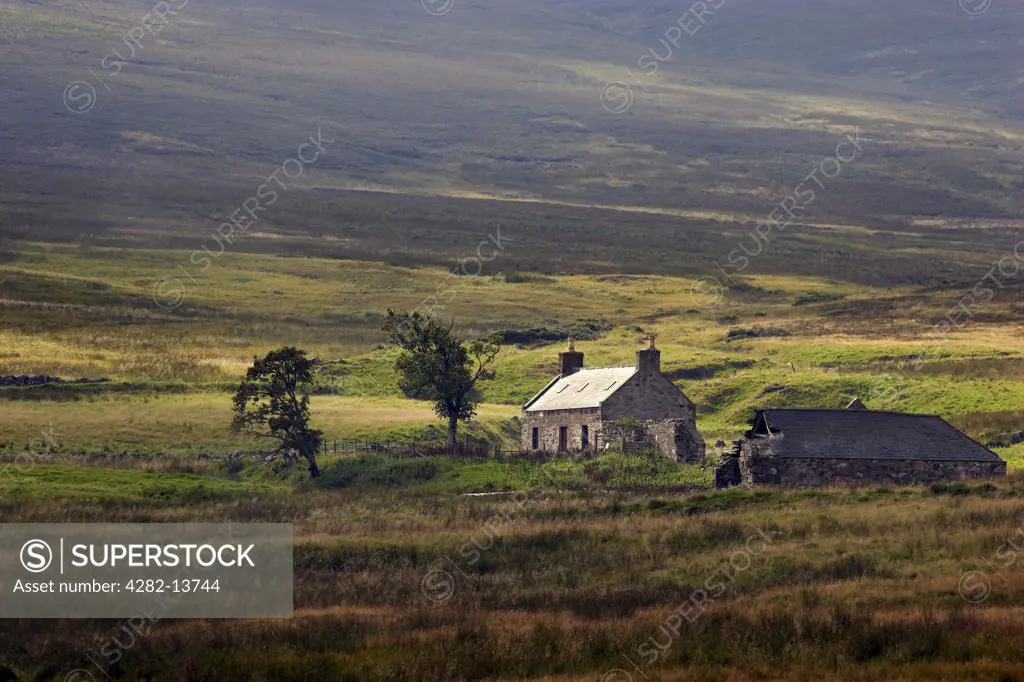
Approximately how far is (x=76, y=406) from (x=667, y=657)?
162ft

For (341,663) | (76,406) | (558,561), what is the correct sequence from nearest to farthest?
(341,663)
(558,561)
(76,406)

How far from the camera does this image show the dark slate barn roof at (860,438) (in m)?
54.8

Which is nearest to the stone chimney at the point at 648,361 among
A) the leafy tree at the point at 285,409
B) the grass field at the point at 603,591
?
the leafy tree at the point at 285,409

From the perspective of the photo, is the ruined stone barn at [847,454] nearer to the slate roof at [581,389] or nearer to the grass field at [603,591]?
the grass field at [603,591]

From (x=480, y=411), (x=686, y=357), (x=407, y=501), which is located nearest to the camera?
(x=407, y=501)

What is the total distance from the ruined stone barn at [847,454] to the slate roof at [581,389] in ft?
41.1

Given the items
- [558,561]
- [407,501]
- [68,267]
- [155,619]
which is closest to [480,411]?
[407,501]

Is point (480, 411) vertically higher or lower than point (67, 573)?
higher

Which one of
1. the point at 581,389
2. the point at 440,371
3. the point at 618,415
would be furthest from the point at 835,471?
the point at 440,371

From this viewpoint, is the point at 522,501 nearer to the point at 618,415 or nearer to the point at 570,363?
the point at 618,415

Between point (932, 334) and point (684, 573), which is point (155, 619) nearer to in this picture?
point (684, 573)

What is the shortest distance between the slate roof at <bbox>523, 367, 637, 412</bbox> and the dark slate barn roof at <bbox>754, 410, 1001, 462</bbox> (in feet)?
40.1

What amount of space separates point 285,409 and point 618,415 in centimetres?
1485

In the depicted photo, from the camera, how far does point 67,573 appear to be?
38.3m
